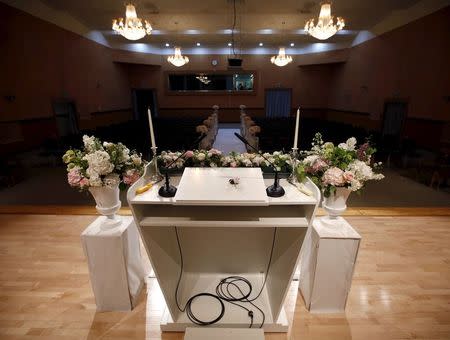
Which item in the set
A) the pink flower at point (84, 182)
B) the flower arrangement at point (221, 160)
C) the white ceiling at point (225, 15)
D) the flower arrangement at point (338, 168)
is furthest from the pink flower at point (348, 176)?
the white ceiling at point (225, 15)

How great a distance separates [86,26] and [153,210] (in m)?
8.37

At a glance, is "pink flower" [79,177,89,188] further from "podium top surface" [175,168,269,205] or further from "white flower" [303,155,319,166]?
"white flower" [303,155,319,166]

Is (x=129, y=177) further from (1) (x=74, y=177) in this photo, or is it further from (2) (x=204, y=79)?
(2) (x=204, y=79)

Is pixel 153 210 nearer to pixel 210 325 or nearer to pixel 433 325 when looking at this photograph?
pixel 210 325

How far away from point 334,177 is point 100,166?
1.42 metres

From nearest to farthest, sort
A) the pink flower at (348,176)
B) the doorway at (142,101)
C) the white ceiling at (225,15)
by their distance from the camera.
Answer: the pink flower at (348,176) < the white ceiling at (225,15) < the doorway at (142,101)

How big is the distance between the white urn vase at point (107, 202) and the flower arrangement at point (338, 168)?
1.22 metres

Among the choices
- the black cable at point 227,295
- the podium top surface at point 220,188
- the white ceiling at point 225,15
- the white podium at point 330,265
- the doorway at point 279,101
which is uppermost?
the white ceiling at point 225,15

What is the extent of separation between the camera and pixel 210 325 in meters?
1.67

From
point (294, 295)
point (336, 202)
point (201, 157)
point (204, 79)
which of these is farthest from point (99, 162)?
point (204, 79)

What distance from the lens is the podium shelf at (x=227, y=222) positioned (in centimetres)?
132

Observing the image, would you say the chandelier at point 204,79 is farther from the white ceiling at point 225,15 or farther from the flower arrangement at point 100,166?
the flower arrangement at point 100,166

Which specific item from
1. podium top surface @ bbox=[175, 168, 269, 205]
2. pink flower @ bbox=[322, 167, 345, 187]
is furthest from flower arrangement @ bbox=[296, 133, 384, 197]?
podium top surface @ bbox=[175, 168, 269, 205]

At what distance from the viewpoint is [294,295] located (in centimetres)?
196
